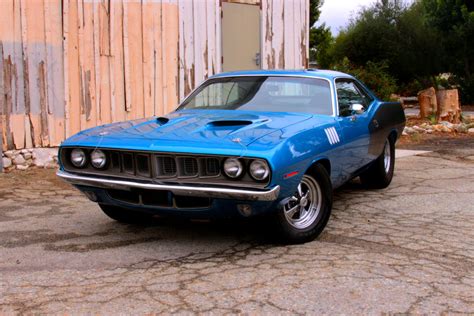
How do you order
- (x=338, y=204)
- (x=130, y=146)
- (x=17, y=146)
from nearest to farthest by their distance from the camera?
(x=130, y=146)
(x=338, y=204)
(x=17, y=146)

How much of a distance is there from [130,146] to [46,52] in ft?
14.1

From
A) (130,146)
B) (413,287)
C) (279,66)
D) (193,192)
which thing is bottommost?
(413,287)

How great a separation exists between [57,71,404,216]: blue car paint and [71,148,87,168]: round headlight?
62 millimetres

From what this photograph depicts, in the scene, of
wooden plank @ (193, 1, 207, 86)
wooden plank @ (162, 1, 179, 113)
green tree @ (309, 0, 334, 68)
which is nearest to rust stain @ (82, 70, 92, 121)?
wooden plank @ (162, 1, 179, 113)

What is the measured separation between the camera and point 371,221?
16.9 feet

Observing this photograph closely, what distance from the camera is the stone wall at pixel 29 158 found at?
25.0 ft

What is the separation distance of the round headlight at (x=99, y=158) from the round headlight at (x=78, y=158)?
0.33ft

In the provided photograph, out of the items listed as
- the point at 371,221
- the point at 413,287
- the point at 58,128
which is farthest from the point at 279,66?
the point at 413,287

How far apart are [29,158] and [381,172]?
457cm

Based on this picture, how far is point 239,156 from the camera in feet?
12.5

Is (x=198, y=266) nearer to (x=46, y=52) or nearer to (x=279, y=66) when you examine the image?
(x=46, y=52)

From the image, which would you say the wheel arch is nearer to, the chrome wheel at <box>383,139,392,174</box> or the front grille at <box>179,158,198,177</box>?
the front grille at <box>179,158,198,177</box>

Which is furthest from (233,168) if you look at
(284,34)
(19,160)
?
(284,34)

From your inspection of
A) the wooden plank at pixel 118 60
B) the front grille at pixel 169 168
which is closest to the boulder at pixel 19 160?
the wooden plank at pixel 118 60
